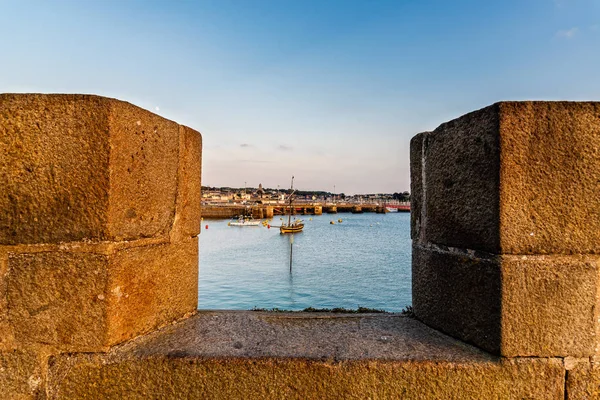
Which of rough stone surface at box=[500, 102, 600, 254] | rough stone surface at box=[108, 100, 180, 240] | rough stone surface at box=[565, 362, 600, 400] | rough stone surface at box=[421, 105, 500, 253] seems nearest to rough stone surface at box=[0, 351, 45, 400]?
rough stone surface at box=[108, 100, 180, 240]

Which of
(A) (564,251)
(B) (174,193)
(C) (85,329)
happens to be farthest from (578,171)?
(C) (85,329)

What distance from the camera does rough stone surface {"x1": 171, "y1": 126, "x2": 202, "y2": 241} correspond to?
2.33m

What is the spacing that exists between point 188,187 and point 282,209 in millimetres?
116973

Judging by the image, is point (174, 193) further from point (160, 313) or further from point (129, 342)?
point (129, 342)

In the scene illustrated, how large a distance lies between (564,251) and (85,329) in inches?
91.5

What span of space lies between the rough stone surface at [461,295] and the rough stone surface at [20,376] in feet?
6.83

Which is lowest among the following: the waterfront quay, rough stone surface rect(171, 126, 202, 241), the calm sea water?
the calm sea water

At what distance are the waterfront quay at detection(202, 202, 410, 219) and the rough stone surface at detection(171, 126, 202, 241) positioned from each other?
65.8 metres

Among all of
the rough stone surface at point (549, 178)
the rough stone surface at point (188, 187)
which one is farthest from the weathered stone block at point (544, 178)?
the rough stone surface at point (188, 187)

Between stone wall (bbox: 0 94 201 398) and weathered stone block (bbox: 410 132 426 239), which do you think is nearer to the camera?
stone wall (bbox: 0 94 201 398)

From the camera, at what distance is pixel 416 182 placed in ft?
8.20

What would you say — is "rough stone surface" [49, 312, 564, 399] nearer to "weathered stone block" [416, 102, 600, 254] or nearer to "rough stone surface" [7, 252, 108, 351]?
"rough stone surface" [7, 252, 108, 351]

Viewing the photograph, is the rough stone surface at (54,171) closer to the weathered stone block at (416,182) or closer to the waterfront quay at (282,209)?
the weathered stone block at (416,182)

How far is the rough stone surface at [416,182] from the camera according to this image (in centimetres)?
241
